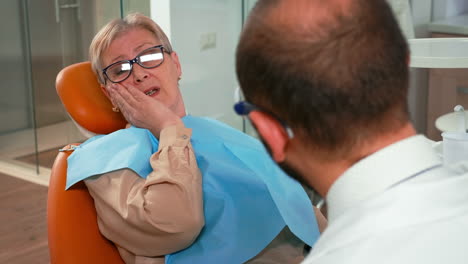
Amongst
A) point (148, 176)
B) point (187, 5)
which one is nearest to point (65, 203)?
point (148, 176)

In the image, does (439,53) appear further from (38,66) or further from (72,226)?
(38,66)

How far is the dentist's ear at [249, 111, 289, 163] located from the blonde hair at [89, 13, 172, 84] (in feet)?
3.51

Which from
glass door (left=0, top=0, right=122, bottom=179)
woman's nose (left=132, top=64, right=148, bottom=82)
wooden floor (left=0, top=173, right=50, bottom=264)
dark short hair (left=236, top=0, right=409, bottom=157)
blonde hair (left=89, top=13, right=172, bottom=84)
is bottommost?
wooden floor (left=0, top=173, right=50, bottom=264)

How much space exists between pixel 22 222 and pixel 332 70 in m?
2.95

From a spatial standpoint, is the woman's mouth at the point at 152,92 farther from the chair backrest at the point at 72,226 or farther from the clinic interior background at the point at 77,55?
the clinic interior background at the point at 77,55

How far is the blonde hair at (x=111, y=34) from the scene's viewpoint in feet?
6.31

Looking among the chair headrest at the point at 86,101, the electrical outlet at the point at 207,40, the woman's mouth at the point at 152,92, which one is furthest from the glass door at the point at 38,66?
the woman's mouth at the point at 152,92

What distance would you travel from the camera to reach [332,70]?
847mm

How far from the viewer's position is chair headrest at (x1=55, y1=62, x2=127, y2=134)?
1.96 meters

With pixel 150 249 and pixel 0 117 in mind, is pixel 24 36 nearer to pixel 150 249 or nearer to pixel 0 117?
pixel 0 117

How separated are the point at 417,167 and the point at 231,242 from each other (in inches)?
37.7

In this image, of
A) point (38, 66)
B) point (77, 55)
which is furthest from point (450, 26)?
point (38, 66)

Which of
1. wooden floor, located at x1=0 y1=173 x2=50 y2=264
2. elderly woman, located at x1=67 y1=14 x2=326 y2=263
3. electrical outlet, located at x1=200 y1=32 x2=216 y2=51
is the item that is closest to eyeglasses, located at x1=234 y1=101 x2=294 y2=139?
elderly woman, located at x1=67 y1=14 x2=326 y2=263

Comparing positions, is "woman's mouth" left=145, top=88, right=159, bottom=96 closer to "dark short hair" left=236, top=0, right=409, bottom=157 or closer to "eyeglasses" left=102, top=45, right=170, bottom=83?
"eyeglasses" left=102, top=45, right=170, bottom=83
